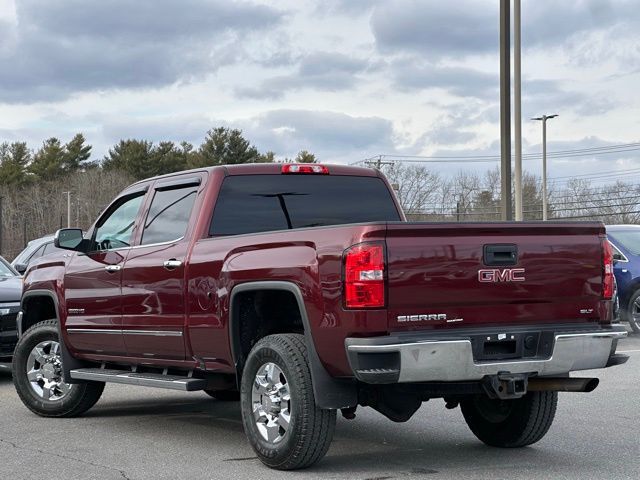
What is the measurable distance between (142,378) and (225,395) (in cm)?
215

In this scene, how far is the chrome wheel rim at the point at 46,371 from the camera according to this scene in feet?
30.7

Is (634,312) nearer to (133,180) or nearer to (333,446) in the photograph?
(333,446)

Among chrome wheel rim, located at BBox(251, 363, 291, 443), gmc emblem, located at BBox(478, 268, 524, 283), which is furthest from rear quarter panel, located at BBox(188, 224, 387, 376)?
gmc emblem, located at BBox(478, 268, 524, 283)

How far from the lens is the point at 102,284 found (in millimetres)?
8617

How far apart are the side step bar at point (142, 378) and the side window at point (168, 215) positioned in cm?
104

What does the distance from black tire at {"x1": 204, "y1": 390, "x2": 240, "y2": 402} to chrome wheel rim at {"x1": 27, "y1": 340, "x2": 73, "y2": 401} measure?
4.71 feet

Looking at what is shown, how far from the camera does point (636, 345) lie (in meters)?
15.3

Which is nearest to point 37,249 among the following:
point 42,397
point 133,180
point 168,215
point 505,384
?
point 42,397

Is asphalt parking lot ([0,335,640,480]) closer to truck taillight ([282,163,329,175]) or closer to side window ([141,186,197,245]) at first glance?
side window ([141,186,197,245])

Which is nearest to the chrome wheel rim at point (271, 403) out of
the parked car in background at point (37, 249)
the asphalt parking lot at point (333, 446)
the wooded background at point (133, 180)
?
the asphalt parking lot at point (333, 446)

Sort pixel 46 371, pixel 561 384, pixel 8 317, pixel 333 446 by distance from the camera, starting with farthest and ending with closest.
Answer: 1. pixel 8 317
2. pixel 46 371
3. pixel 333 446
4. pixel 561 384

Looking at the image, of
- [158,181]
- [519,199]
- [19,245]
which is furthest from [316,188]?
[19,245]

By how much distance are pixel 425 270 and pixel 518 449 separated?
2075mm

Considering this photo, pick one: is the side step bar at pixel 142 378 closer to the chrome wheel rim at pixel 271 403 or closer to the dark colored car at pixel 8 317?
the chrome wheel rim at pixel 271 403
